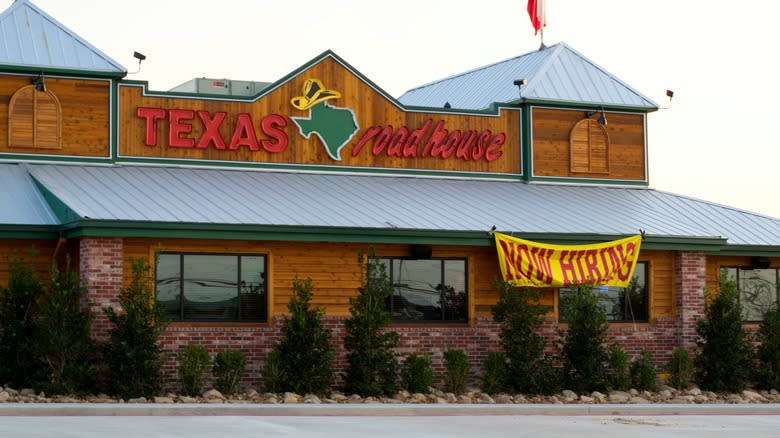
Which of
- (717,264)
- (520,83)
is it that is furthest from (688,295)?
(520,83)

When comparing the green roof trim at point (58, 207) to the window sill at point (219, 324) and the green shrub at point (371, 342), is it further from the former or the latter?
the green shrub at point (371, 342)

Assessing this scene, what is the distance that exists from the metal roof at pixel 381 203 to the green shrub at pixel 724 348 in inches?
71.5

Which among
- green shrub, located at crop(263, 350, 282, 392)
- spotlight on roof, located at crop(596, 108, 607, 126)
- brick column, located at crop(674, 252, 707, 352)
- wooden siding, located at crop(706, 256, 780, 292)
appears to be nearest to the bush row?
green shrub, located at crop(263, 350, 282, 392)

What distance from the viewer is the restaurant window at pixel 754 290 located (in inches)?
1288

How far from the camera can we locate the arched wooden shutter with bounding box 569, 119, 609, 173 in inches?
1342

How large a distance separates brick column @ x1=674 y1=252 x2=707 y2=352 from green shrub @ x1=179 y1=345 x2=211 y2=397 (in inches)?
431

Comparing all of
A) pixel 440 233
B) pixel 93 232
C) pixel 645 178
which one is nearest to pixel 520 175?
pixel 645 178

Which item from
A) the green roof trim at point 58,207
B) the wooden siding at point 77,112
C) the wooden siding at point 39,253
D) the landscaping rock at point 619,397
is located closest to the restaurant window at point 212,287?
the wooden siding at point 39,253

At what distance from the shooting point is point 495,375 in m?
27.6

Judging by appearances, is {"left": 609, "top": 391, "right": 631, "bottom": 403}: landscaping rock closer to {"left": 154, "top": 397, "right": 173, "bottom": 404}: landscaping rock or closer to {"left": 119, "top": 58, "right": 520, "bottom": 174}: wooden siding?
{"left": 119, "top": 58, "right": 520, "bottom": 174}: wooden siding

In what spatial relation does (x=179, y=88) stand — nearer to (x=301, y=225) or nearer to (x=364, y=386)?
(x=301, y=225)

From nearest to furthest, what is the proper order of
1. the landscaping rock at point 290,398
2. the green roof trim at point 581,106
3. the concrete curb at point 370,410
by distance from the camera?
the concrete curb at point 370,410, the landscaping rock at point 290,398, the green roof trim at point 581,106

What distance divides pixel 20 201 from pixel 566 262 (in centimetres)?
1128

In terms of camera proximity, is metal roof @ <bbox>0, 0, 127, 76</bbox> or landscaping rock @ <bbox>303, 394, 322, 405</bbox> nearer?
landscaping rock @ <bbox>303, 394, 322, 405</bbox>
